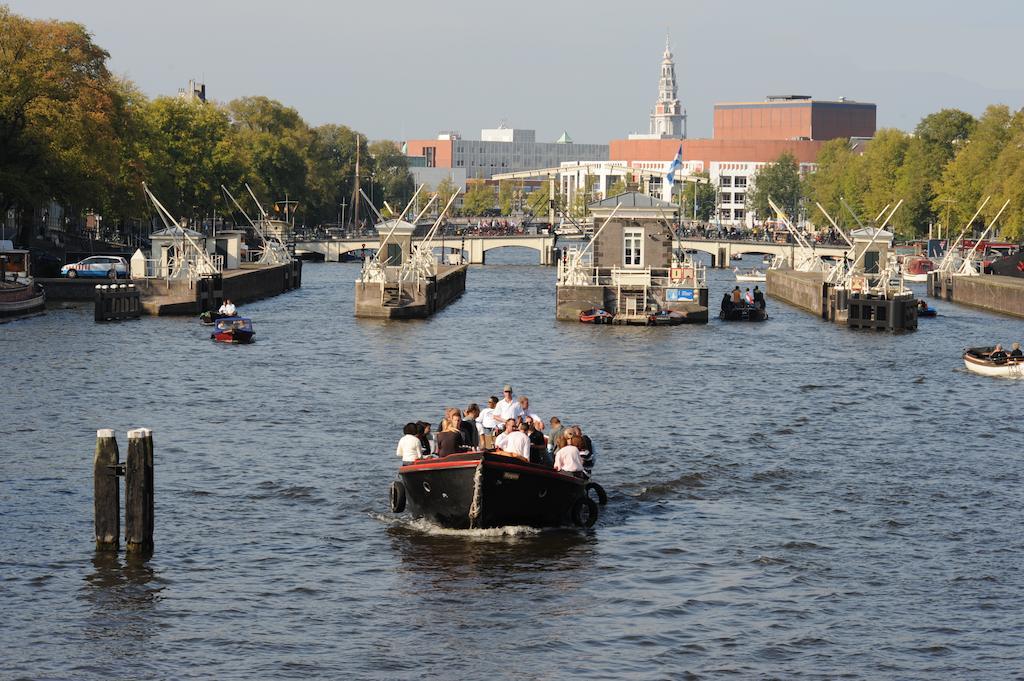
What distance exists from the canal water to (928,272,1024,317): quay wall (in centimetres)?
4336

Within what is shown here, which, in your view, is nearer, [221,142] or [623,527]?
[623,527]

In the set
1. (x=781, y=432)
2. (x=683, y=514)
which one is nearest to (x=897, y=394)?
(x=781, y=432)

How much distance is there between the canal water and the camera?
1122 inches

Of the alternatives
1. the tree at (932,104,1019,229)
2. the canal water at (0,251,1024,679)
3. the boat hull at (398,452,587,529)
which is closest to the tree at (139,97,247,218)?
the canal water at (0,251,1024,679)

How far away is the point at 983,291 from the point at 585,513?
89.5 m

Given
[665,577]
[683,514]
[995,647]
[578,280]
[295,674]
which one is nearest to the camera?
[295,674]

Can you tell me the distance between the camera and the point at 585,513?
3712 cm

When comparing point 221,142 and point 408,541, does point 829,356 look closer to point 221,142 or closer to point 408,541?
point 408,541

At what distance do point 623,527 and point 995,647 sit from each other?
35.3 ft

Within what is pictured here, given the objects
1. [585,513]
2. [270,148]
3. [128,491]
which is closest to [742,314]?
[585,513]

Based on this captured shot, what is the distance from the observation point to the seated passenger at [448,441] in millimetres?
35750

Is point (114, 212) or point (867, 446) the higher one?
point (114, 212)

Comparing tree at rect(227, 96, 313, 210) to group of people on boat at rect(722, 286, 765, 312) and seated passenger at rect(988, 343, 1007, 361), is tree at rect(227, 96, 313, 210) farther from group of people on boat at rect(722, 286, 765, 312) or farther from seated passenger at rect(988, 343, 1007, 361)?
seated passenger at rect(988, 343, 1007, 361)

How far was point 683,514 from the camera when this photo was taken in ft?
129
